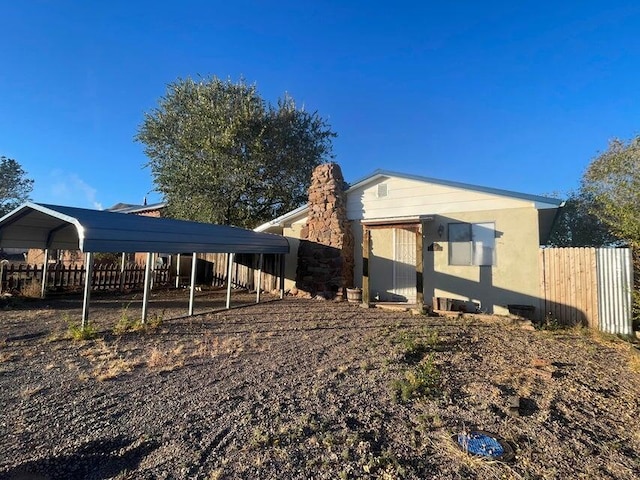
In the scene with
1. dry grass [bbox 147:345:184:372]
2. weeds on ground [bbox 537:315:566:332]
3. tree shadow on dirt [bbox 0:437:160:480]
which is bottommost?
tree shadow on dirt [bbox 0:437:160:480]

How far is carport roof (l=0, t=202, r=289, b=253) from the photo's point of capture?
707 cm

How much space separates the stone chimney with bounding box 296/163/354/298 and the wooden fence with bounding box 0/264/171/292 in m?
7.05

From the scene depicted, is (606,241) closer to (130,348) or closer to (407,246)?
(407,246)

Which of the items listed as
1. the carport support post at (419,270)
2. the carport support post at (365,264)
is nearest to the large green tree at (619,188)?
the carport support post at (419,270)

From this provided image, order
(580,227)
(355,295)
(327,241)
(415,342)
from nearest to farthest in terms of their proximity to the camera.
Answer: (415,342)
(355,295)
(327,241)
(580,227)

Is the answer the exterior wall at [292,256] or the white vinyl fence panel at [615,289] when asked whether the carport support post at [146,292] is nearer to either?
the exterior wall at [292,256]

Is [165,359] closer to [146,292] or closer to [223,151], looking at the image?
[146,292]

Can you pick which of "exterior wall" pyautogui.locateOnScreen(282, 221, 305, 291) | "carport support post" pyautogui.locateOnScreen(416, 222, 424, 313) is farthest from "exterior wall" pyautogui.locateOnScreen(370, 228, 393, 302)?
"exterior wall" pyautogui.locateOnScreen(282, 221, 305, 291)

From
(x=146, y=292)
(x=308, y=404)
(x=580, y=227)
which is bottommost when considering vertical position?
(x=308, y=404)

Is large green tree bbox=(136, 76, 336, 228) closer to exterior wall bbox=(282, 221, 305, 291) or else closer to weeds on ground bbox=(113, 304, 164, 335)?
exterior wall bbox=(282, 221, 305, 291)

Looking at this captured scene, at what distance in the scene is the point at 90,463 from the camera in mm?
2730

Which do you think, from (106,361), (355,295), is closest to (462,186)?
(355,295)

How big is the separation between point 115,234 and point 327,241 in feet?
21.8

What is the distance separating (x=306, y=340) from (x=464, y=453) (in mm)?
3972
